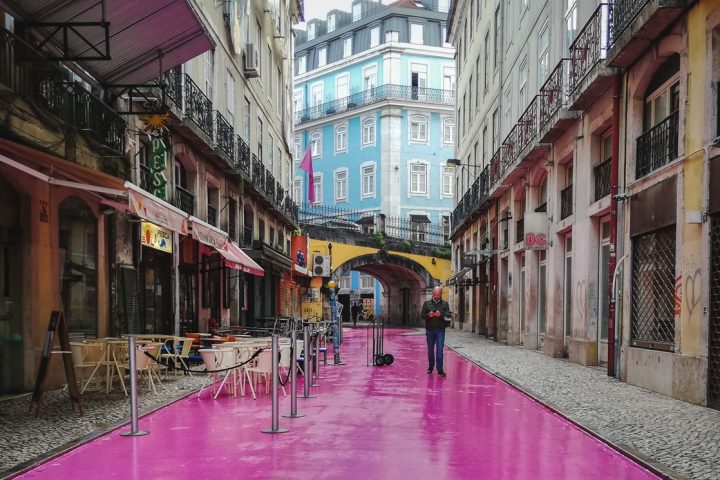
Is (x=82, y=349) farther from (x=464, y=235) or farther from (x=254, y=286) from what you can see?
(x=464, y=235)

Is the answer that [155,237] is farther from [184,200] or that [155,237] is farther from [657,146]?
[657,146]

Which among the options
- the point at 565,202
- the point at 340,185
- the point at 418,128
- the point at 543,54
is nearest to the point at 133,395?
the point at 565,202

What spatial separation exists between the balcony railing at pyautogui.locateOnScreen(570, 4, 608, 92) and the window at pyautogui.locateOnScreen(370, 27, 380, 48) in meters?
36.8

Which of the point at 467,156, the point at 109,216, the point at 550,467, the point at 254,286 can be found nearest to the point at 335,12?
the point at 467,156

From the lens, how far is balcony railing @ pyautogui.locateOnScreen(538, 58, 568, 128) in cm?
1644

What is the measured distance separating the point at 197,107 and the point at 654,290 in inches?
448

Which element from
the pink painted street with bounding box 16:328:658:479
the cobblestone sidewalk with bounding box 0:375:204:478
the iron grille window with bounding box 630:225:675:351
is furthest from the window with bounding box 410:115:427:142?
the pink painted street with bounding box 16:328:658:479

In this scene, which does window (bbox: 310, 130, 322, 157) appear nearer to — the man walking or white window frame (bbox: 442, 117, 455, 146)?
white window frame (bbox: 442, 117, 455, 146)

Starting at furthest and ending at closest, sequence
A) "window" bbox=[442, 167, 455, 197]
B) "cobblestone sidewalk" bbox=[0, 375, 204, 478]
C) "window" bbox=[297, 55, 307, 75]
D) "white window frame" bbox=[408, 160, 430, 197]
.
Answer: "window" bbox=[297, 55, 307, 75], "window" bbox=[442, 167, 455, 197], "white window frame" bbox=[408, 160, 430, 197], "cobblestone sidewalk" bbox=[0, 375, 204, 478]

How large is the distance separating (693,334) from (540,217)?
8985 mm

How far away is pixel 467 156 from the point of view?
35.2 m

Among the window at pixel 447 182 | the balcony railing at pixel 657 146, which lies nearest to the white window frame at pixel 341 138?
the window at pixel 447 182

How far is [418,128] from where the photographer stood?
163 ft

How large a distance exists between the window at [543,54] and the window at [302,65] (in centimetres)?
3907
